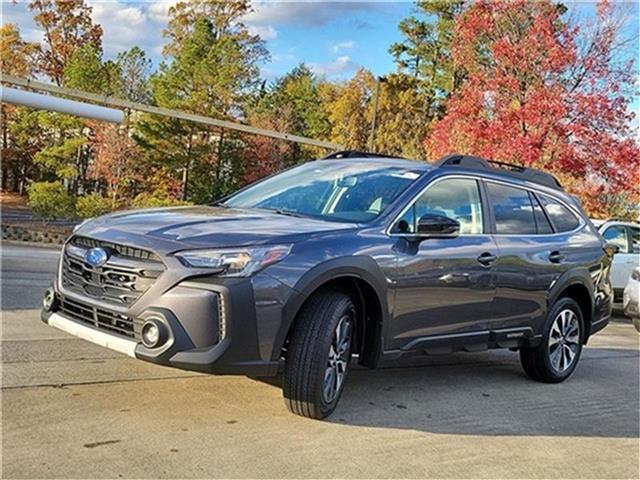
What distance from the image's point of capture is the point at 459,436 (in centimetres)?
422

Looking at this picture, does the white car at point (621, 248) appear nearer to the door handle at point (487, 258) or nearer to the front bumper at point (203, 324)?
the door handle at point (487, 258)

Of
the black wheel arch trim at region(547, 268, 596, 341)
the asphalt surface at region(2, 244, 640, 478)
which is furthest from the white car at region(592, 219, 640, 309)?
the asphalt surface at region(2, 244, 640, 478)

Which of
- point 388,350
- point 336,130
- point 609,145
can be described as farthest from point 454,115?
point 336,130

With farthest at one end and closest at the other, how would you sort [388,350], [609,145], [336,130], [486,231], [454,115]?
[336,130]
[454,115]
[609,145]
[486,231]
[388,350]

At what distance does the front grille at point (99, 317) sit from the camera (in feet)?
12.4

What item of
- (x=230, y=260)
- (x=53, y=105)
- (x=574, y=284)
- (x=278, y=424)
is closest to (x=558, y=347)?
(x=574, y=284)

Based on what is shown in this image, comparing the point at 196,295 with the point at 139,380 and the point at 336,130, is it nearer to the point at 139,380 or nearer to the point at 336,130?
the point at 139,380

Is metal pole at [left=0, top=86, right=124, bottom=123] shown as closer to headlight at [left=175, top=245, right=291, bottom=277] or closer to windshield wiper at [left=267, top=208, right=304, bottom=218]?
windshield wiper at [left=267, top=208, right=304, bottom=218]

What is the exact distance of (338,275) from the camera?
4.06 meters

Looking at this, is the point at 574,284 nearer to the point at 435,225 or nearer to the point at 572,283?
the point at 572,283

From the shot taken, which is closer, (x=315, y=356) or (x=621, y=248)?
(x=315, y=356)

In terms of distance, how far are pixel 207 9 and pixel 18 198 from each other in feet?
Answer: 49.2

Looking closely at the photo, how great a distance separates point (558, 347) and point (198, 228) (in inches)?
142

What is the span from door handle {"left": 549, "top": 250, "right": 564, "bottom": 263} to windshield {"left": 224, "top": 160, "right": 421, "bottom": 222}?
1.57 m
